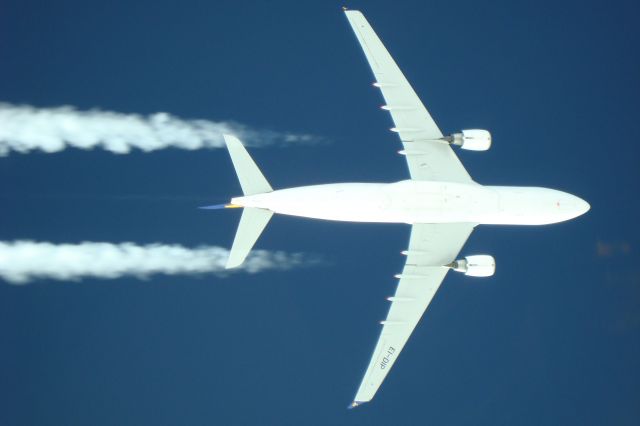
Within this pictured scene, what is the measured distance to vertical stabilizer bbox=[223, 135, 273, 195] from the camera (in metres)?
29.3

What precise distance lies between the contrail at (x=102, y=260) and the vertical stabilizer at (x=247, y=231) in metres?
2.50

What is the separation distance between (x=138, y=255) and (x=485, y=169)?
1375 cm

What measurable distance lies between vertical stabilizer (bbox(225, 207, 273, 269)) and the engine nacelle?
7.12 meters

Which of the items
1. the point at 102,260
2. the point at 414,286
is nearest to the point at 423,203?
the point at 414,286

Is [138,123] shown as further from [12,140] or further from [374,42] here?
[374,42]

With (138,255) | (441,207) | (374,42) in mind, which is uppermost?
(374,42)

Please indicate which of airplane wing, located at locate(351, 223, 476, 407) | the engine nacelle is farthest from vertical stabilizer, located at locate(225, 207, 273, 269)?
the engine nacelle

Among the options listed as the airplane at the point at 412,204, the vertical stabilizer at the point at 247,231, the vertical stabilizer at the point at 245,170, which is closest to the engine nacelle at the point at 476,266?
the airplane at the point at 412,204

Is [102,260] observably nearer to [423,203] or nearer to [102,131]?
[102,131]

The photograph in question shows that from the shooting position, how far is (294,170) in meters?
32.7

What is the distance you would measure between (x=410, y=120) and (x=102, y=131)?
11417 mm

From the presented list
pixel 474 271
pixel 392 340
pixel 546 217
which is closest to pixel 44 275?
pixel 392 340

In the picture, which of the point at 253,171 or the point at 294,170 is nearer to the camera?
the point at 253,171

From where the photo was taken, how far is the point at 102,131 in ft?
105
